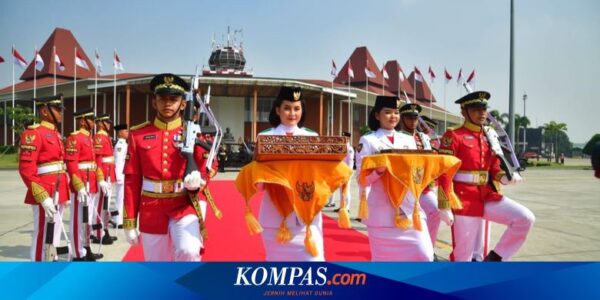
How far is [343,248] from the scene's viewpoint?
19.9 ft

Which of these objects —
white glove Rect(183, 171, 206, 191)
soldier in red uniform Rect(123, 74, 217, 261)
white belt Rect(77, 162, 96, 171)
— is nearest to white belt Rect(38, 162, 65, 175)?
white belt Rect(77, 162, 96, 171)

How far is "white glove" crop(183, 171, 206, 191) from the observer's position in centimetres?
316

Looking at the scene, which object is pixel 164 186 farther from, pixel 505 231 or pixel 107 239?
pixel 107 239


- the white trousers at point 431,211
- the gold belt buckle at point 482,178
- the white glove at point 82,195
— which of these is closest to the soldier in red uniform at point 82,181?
the white glove at point 82,195

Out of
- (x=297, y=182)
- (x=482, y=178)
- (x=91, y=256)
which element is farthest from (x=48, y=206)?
(x=482, y=178)

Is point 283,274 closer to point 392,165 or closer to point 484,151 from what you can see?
point 392,165

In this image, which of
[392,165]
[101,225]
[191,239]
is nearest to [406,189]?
[392,165]

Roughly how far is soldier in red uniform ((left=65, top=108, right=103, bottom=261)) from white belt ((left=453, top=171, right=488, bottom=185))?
15.0ft

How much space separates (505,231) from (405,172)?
169cm

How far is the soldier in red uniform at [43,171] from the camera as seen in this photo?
175 inches

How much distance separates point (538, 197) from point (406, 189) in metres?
11.0

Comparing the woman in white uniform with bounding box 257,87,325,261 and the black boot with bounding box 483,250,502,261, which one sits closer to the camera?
the woman in white uniform with bounding box 257,87,325,261

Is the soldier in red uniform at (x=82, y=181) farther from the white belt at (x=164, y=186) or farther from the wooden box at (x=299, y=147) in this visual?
the wooden box at (x=299, y=147)

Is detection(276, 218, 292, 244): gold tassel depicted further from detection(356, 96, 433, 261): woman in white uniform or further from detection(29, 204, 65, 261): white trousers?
detection(29, 204, 65, 261): white trousers
